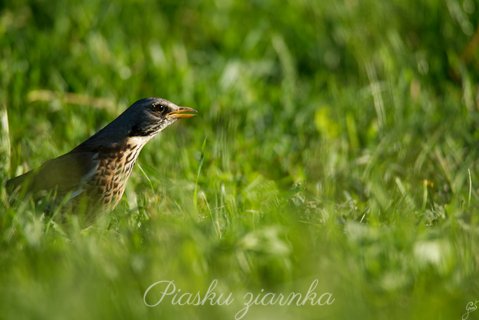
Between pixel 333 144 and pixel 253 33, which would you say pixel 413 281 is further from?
pixel 253 33

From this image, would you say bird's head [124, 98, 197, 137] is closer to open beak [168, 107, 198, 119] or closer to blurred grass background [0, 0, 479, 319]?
open beak [168, 107, 198, 119]

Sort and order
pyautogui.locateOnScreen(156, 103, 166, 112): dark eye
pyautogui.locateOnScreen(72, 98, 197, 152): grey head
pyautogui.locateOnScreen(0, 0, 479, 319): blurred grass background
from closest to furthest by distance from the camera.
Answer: pyautogui.locateOnScreen(0, 0, 479, 319): blurred grass background < pyautogui.locateOnScreen(72, 98, 197, 152): grey head < pyautogui.locateOnScreen(156, 103, 166, 112): dark eye

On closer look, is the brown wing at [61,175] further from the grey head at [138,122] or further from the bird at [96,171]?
the grey head at [138,122]

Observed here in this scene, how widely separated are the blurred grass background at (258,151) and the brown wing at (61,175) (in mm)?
292

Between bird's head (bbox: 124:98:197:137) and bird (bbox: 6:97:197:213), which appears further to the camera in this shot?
bird's head (bbox: 124:98:197:137)

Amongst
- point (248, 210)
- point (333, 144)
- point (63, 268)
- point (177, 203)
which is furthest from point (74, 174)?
point (333, 144)

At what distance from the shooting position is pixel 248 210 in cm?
475

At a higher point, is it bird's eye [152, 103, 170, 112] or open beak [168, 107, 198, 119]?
bird's eye [152, 103, 170, 112]

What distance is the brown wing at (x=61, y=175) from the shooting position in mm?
5062

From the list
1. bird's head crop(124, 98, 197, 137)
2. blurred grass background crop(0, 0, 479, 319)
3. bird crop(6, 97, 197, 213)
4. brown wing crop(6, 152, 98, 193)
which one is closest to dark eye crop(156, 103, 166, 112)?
bird's head crop(124, 98, 197, 137)

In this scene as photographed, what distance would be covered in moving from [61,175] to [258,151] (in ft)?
5.05

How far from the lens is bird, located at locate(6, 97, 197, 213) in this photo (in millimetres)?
5070

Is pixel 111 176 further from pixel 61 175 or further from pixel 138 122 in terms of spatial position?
pixel 138 122

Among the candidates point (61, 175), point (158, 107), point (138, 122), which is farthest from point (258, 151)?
point (61, 175)
